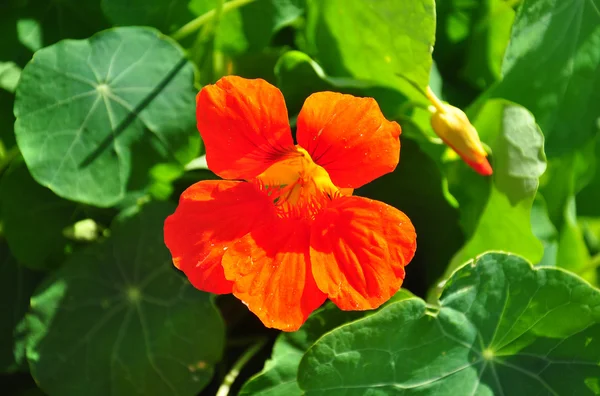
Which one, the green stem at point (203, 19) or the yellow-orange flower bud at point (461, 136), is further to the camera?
the green stem at point (203, 19)

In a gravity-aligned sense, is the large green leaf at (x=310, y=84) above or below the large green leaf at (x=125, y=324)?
above

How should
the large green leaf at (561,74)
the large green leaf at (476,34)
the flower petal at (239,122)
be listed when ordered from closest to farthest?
1. the flower petal at (239,122)
2. the large green leaf at (561,74)
3. the large green leaf at (476,34)

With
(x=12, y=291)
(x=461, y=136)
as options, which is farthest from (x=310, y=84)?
(x=12, y=291)

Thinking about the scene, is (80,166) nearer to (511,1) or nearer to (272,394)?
(272,394)

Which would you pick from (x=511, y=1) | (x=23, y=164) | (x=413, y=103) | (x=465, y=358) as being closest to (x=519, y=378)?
(x=465, y=358)

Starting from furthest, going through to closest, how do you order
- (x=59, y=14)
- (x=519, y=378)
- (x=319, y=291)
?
(x=59, y=14)
(x=519, y=378)
(x=319, y=291)

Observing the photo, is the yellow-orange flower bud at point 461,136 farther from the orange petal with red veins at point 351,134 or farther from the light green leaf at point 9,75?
the light green leaf at point 9,75

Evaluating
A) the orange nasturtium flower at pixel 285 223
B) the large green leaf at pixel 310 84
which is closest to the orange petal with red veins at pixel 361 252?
the orange nasturtium flower at pixel 285 223
